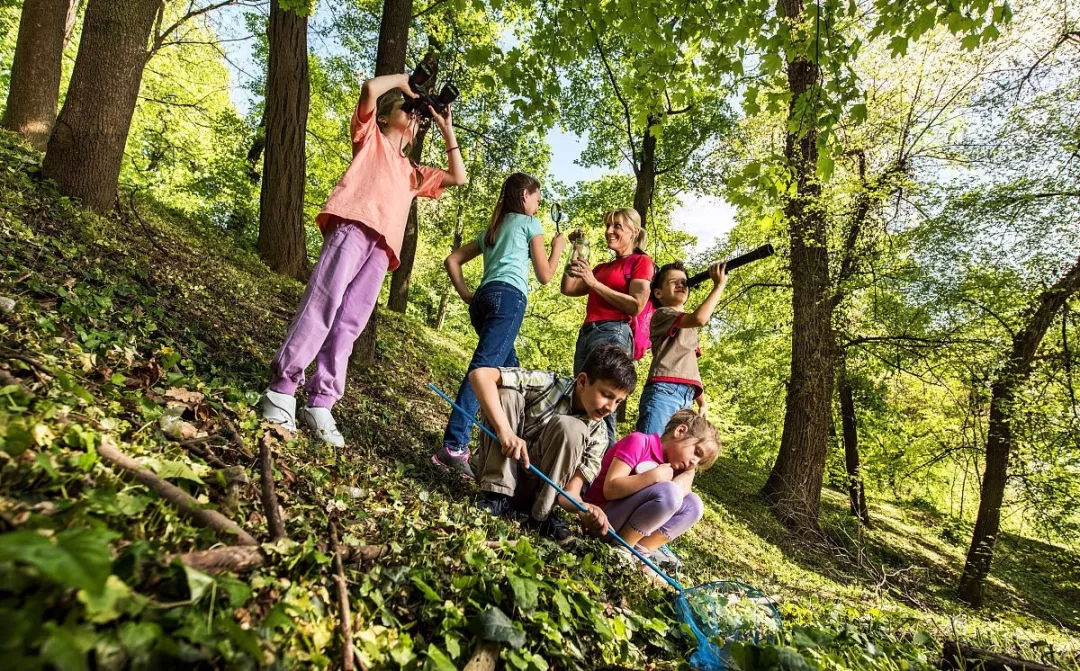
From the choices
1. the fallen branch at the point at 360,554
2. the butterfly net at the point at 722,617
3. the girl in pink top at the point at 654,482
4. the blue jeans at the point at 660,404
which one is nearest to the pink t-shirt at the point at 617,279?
the blue jeans at the point at 660,404

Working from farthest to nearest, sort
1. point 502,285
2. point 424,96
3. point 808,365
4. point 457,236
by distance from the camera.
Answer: point 457,236 < point 808,365 < point 502,285 < point 424,96

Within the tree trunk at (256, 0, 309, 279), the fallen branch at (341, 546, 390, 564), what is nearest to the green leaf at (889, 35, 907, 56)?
the fallen branch at (341, 546, 390, 564)

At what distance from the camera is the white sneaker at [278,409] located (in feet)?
8.45

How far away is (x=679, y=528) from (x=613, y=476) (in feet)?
1.88

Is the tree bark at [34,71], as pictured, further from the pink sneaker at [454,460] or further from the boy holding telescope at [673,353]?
the boy holding telescope at [673,353]

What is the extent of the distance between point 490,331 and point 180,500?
2073 millimetres

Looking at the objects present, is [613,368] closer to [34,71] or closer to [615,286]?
[615,286]

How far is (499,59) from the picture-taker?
173 inches

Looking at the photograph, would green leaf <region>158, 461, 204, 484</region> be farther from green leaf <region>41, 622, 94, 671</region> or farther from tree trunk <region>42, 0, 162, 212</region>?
tree trunk <region>42, 0, 162, 212</region>

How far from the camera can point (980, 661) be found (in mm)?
2117

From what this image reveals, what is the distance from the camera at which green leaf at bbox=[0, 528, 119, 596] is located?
30.5 inches

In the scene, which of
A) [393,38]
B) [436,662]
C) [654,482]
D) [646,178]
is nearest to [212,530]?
[436,662]

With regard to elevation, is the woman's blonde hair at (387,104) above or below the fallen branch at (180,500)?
above

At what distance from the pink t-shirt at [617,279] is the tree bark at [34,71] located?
21.8 ft
